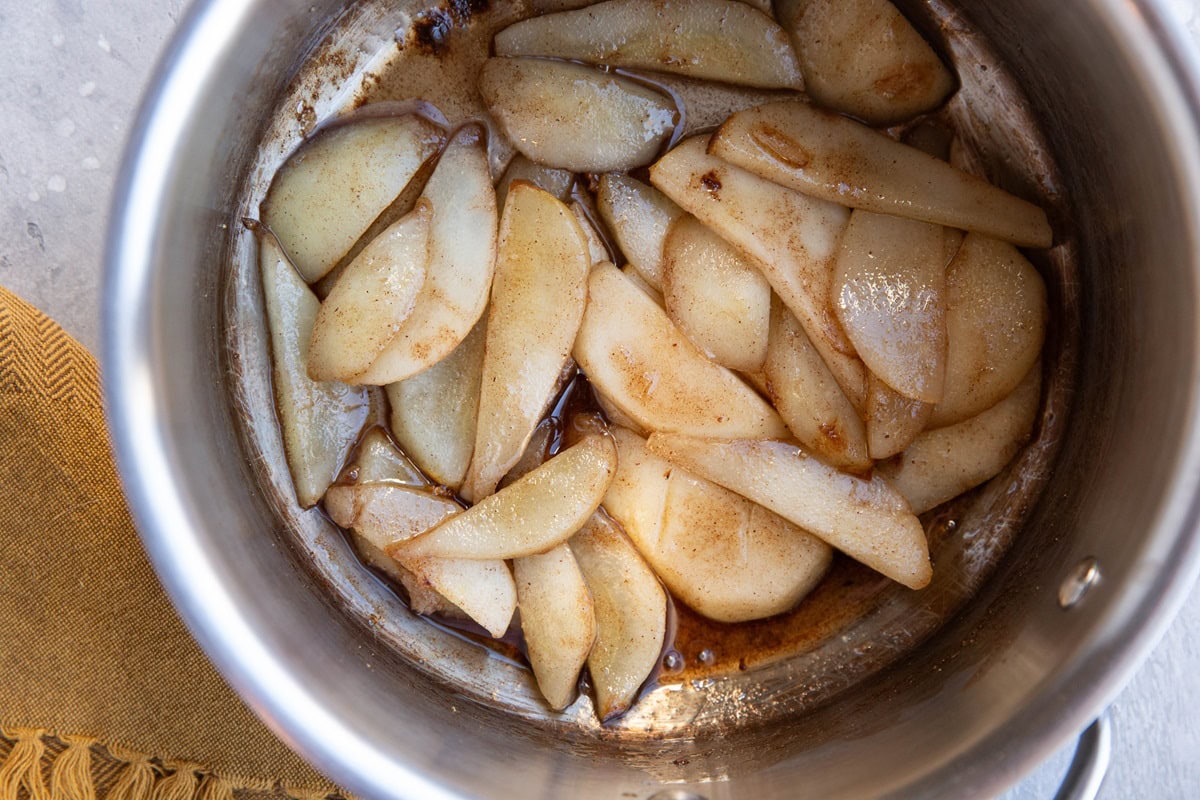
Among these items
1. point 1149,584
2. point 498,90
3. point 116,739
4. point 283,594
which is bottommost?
point 116,739

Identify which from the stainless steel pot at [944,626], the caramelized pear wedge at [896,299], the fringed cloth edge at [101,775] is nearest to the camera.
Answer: the stainless steel pot at [944,626]

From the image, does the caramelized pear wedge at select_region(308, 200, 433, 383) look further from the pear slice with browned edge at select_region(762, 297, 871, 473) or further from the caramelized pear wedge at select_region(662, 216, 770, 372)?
the pear slice with browned edge at select_region(762, 297, 871, 473)

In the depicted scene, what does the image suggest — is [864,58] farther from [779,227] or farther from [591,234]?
[591,234]

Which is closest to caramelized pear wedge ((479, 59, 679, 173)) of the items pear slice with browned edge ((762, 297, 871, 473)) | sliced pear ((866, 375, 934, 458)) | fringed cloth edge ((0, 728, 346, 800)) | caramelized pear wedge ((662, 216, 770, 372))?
caramelized pear wedge ((662, 216, 770, 372))

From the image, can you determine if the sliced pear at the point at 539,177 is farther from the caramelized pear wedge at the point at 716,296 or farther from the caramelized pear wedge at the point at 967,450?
the caramelized pear wedge at the point at 967,450

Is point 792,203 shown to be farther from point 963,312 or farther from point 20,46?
point 20,46

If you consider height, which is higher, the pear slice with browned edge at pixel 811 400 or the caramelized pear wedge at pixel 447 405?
the pear slice with browned edge at pixel 811 400

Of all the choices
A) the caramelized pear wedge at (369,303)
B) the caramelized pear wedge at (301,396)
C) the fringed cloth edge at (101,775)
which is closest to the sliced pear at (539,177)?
the caramelized pear wedge at (369,303)

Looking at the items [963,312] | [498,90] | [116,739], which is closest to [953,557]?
[963,312]
